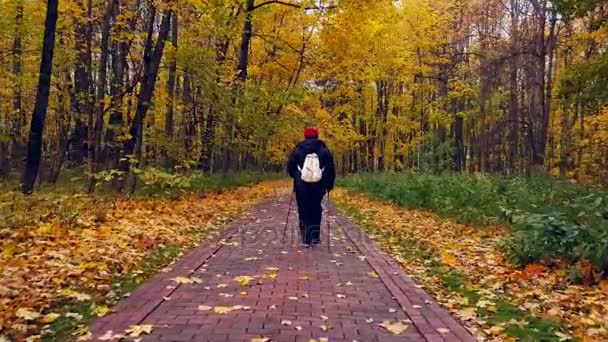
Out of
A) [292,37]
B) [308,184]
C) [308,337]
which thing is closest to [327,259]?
[308,184]

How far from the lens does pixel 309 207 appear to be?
967cm

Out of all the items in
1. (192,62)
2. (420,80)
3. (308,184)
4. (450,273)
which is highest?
(420,80)

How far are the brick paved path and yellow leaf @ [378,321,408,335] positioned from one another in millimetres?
64

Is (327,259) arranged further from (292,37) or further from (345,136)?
(345,136)

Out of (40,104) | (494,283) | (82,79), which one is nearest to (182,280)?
(494,283)

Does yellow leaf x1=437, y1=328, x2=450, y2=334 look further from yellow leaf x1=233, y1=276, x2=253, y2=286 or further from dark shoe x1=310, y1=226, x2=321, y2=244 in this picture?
dark shoe x1=310, y1=226, x2=321, y2=244

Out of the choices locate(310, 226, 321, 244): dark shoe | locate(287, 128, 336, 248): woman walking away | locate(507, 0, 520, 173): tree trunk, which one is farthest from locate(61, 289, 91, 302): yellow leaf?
locate(507, 0, 520, 173): tree trunk

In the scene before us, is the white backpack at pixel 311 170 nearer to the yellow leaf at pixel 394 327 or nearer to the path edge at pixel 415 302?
the path edge at pixel 415 302

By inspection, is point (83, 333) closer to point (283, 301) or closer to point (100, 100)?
point (283, 301)

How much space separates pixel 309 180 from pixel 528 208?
461cm

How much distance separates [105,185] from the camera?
646 inches

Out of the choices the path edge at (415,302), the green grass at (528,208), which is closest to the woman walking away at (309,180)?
the path edge at (415,302)

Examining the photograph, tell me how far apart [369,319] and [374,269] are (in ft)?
8.44

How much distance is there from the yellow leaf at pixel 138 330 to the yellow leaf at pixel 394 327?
A: 2145 millimetres
